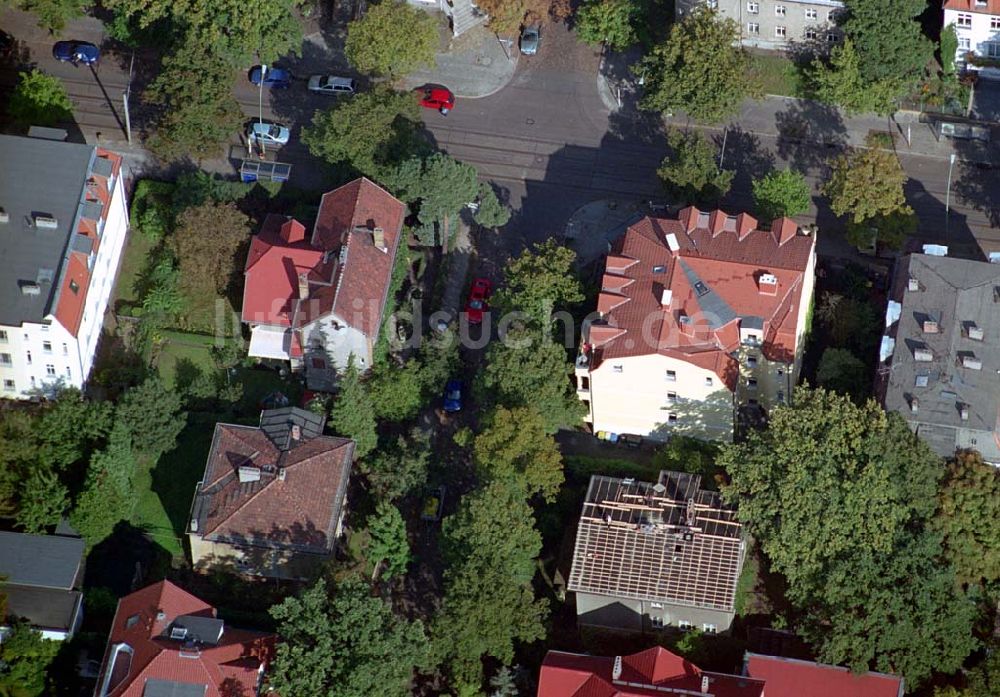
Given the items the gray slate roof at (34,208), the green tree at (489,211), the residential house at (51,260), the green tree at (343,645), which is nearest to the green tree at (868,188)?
the green tree at (489,211)

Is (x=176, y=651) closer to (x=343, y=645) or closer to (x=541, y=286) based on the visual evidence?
(x=343, y=645)

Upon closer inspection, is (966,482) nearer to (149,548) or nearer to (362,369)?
(362,369)

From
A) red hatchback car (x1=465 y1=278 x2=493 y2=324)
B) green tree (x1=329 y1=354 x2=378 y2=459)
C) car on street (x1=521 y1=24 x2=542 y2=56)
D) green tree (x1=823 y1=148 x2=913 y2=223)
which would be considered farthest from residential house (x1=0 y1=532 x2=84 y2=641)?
green tree (x1=823 y1=148 x2=913 y2=223)

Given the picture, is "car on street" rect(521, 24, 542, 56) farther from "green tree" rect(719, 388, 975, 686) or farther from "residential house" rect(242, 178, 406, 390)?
"green tree" rect(719, 388, 975, 686)

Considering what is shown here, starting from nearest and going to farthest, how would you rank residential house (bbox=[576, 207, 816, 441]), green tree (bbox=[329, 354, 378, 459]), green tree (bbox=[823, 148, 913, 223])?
green tree (bbox=[329, 354, 378, 459])
residential house (bbox=[576, 207, 816, 441])
green tree (bbox=[823, 148, 913, 223])

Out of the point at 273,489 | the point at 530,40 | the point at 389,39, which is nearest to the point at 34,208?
the point at 273,489

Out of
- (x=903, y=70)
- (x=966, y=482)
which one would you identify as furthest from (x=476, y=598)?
(x=903, y=70)

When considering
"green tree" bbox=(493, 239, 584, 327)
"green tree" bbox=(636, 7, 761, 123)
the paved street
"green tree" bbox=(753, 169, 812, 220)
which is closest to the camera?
"green tree" bbox=(493, 239, 584, 327)
